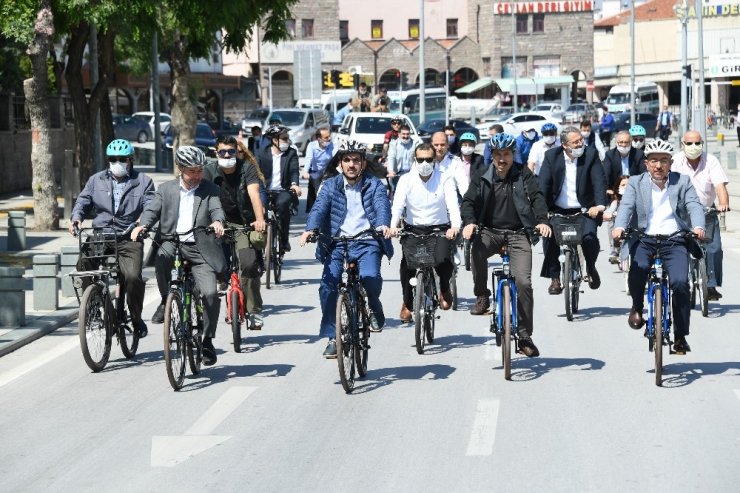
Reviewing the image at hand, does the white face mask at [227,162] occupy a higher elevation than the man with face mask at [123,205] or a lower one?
higher

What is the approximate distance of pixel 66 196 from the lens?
27.0m

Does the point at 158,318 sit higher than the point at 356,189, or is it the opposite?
the point at 356,189

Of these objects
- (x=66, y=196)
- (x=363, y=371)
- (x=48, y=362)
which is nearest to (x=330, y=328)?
(x=363, y=371)

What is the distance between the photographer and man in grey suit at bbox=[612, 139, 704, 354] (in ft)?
35.7

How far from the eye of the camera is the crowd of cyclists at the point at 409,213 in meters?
11.0

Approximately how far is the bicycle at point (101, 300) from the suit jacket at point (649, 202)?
3.87 meters

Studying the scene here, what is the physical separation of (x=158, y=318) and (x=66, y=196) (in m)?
14.3

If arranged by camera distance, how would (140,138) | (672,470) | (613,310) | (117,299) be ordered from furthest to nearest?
(140,138)
(613,310)
(117,299)
(672,470)

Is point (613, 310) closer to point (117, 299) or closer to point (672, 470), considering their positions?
point (117, 299)

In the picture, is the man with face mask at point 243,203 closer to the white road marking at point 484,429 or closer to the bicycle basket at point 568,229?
the bicycle basket at point 568,229

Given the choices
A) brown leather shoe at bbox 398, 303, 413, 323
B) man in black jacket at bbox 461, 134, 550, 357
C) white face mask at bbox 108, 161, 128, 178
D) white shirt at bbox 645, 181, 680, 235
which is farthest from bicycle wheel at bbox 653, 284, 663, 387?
white face mask at bbox 108, 161, 128, 178

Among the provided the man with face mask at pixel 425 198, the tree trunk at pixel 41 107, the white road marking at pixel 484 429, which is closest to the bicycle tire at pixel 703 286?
the man with face mask at pixel 425 198

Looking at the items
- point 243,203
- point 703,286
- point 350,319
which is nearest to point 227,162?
point 243,203

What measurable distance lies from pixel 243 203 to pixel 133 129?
53.6m
